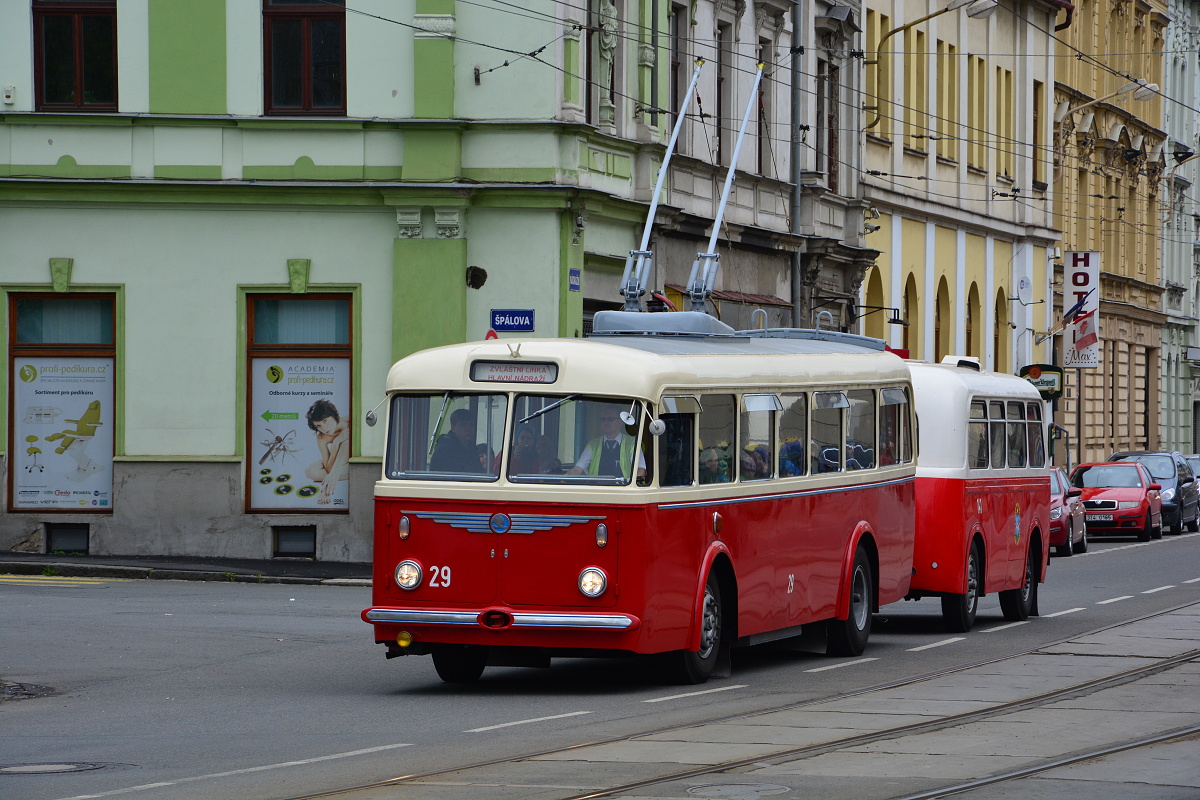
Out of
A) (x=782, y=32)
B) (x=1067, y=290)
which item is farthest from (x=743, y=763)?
(x=1067, y=290)

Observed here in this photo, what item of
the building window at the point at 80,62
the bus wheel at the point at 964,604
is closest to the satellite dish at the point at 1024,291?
the building window at the point at 80,62

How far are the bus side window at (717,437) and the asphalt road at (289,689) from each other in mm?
1572

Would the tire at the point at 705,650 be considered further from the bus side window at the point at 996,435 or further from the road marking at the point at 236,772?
the bus side window at the point at 996,435

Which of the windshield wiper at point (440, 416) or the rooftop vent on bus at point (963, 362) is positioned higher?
the rooftop vent on bus at point (963, 362)

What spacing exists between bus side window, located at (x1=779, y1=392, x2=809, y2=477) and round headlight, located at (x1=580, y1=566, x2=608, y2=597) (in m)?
2.76

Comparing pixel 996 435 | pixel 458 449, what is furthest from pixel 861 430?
pixel 458 449

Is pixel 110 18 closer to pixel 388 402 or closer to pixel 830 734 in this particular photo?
pixel 388 402

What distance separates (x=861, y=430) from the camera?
18125 millimetres

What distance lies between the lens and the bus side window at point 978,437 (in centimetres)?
2053

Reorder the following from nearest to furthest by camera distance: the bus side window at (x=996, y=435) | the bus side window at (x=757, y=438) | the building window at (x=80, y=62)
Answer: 1. the bus side window at (x=757, y=438)
2. the bus side window at (x=996, y=435)
3. the building window at (x=80, y=62)

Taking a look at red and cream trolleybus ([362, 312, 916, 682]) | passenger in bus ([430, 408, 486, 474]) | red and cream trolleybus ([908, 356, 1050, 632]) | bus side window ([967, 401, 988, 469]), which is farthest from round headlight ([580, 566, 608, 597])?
bus side window ([967, 401, 988, 469])

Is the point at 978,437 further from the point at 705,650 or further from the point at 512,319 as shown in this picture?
the point at 512,319

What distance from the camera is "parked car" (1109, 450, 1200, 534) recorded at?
145 ft

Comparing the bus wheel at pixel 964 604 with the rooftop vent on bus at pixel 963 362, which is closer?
the bus wheel at pixel 964 604
